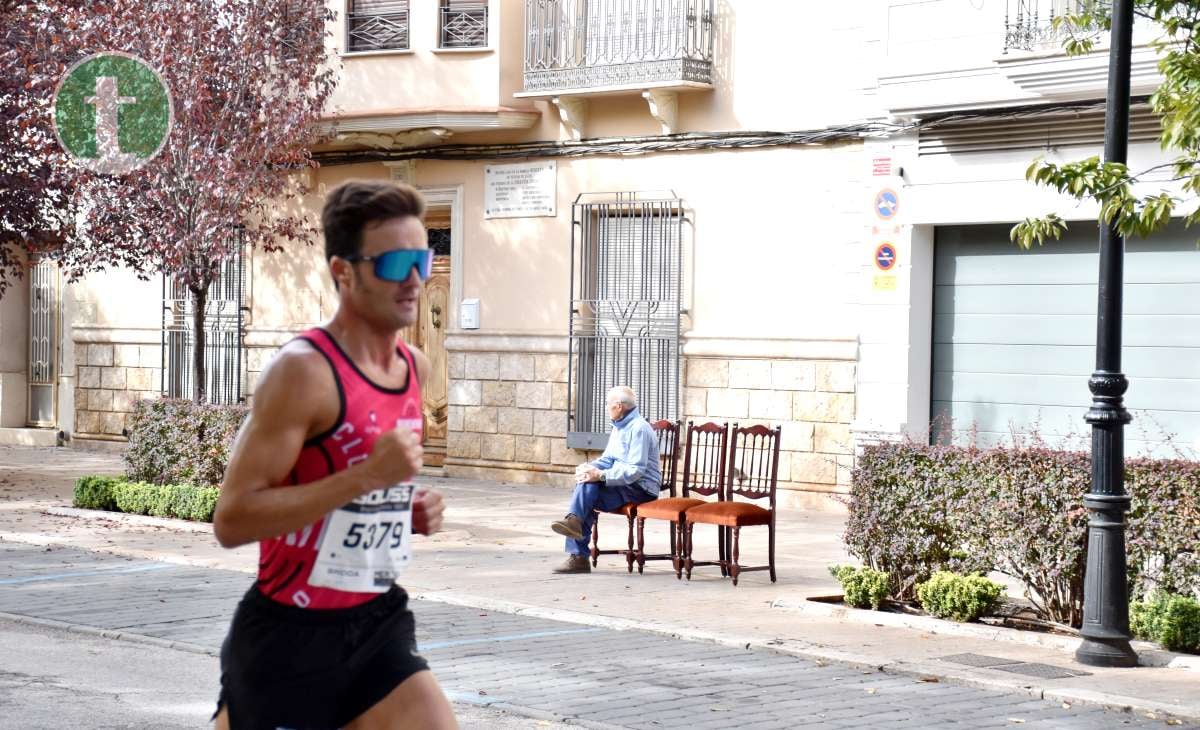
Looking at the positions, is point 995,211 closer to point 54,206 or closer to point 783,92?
point 783,92

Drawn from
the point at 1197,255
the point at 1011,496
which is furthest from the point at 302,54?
the point at 1011,496

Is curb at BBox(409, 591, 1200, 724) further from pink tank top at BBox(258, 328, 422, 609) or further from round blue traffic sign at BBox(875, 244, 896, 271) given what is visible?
round blue traffic sign at BBox(875, 244, 896, 271)

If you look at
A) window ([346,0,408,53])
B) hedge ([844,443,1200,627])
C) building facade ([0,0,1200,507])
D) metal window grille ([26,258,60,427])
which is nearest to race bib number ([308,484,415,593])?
hedge ([844,443,1200,627])

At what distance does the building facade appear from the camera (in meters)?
17.0

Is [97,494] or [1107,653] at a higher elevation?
[1107,653]

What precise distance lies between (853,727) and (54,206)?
15082 millimetres

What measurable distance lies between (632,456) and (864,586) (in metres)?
2.52

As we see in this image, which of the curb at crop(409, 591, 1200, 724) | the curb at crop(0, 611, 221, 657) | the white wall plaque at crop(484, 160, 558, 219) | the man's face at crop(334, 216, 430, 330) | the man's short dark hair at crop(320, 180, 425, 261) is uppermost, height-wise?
the white wall plaque at crop(484, 160, 558, 219)

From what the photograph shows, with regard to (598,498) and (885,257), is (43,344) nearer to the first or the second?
(885,257)

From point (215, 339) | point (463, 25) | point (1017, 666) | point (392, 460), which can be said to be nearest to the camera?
point (392, 460)

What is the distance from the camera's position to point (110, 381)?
86.5 ft

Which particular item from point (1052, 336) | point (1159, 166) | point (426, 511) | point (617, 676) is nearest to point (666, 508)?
point (617, 676)

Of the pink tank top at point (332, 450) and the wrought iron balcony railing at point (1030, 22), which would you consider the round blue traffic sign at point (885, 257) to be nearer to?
the wrought iron balcony railing at point (1030, 22)

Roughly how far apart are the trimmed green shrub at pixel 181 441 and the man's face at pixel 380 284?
12477 mm
